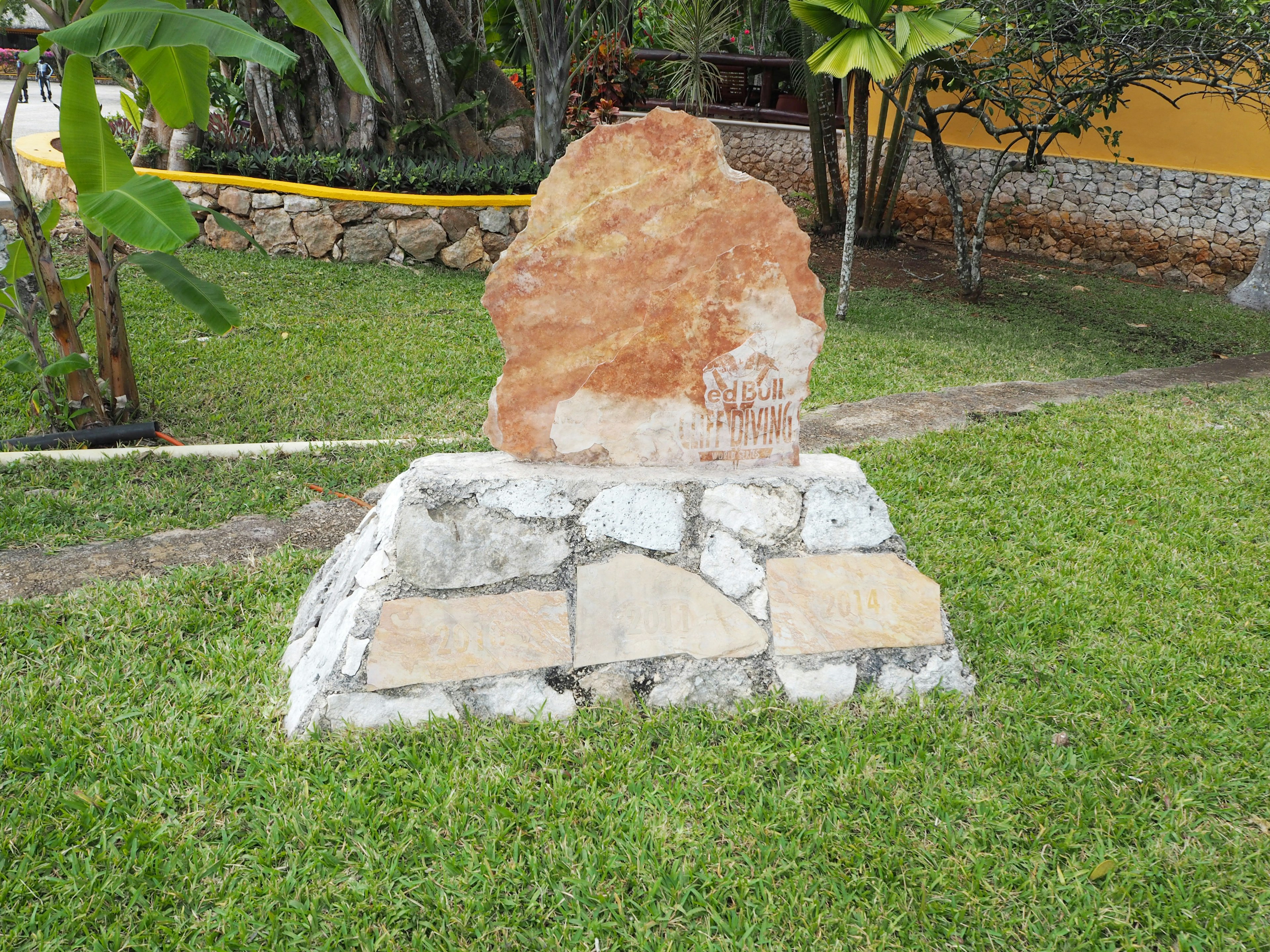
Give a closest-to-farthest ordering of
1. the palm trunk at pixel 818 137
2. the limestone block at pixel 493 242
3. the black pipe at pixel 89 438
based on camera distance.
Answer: the black pipe at pixel 89 438 → the limestone block at pixel 493 242 → the palm trunk at pixel 818 137

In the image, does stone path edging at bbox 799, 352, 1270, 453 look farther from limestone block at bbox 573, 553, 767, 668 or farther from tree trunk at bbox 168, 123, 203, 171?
tree trunk at bbox 168, 123, 203, 171

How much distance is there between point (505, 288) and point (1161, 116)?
11078 mm

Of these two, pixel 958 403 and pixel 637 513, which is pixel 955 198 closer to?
pixel 958 403

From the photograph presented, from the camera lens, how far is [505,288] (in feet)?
9.43

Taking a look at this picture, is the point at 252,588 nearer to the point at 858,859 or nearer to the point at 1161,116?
the point at 858,859

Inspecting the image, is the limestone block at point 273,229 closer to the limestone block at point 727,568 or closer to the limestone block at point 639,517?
the limestone block at point 639,517

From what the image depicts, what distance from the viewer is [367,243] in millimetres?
9406

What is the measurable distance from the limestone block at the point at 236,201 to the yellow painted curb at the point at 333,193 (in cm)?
6

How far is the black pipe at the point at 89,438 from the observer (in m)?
4.72

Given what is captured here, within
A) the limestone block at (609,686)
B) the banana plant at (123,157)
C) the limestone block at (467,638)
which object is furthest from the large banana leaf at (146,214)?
the limestone block at (609,686)

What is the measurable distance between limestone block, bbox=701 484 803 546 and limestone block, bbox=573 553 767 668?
0.69 feet

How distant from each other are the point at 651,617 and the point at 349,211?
24.9 ft

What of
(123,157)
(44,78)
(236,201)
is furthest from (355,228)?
(44,78)

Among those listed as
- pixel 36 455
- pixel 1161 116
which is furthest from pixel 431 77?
pixel 1161 116
